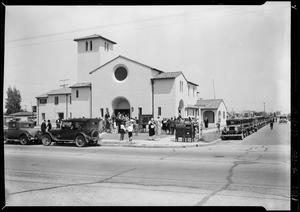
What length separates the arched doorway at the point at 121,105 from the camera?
133 ft

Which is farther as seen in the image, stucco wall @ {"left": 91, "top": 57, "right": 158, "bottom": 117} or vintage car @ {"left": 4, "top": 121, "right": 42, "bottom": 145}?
stucco wall @ {"left": 91, "top": 57, "right": 158, "bottom": 117}

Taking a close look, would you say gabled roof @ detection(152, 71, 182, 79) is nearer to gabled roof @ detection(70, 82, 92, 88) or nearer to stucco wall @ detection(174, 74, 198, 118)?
stucco wall @ detection(174, 74, 198, 118)

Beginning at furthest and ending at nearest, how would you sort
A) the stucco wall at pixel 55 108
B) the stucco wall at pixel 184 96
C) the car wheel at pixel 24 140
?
the stucco wall at pixel 55 108 → the stucco wall at pixel 184 96 → the car wheel at pixel 24 140

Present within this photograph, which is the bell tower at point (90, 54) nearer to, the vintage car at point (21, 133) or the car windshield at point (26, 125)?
the car windshield at point (26, 125)

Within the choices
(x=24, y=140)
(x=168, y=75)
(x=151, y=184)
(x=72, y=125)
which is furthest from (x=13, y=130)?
(x=168, y=75)

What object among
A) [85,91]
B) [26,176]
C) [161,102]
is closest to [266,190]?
[26,176]

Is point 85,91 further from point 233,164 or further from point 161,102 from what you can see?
point 233,164

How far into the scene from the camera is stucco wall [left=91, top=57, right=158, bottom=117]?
127ft

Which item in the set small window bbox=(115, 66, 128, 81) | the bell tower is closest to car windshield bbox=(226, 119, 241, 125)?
small window bbox=(115, 66, 128, 81)

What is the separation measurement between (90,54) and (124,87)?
10.9 metres

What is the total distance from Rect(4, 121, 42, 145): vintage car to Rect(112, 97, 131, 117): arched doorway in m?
21.3

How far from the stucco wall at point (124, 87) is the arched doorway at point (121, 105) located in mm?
615

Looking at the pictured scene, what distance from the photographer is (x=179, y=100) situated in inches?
1507

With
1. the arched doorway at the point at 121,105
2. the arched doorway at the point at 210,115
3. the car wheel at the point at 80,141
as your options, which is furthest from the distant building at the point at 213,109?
the car wheel at the point at 80,141
